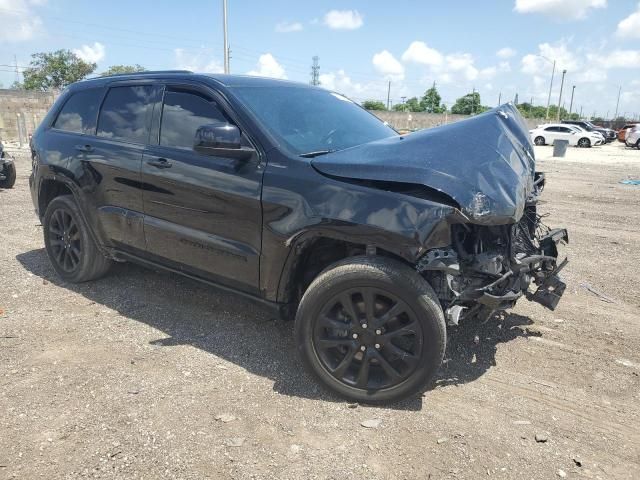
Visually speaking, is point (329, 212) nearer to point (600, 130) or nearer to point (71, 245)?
point (71, 245)

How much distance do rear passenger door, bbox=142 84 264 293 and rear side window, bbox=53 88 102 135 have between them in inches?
38.2

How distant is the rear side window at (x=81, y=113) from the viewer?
461 cm

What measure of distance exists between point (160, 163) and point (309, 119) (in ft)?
3.83

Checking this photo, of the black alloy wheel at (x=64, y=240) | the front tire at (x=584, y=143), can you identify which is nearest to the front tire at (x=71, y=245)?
the black alloy wheel at (x=64, y=240)

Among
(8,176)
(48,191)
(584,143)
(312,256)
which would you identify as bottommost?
(8,176)

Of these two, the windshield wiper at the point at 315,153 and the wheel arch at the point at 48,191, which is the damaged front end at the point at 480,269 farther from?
the wheel arch at the point at 48,191

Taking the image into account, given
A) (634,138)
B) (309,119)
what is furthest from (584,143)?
(309,119)

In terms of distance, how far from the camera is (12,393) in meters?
3.13

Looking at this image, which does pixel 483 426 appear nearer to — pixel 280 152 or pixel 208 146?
pixel 280 152

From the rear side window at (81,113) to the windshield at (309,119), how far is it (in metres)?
1.72

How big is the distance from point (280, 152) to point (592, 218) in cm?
727

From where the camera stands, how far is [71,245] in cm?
491

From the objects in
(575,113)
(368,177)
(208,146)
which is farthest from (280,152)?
(575,113)

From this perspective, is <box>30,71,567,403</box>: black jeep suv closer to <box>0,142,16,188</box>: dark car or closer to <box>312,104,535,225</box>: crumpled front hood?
<box>312,104,535,225</box>: crumpled front hood
